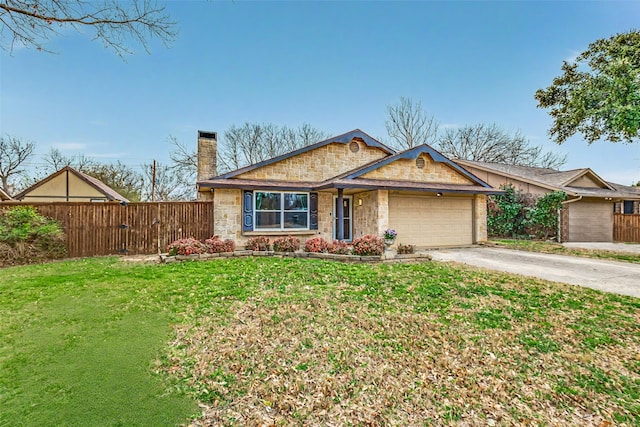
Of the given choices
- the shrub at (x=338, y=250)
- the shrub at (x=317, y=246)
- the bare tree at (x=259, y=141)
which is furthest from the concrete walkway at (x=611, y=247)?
the bare tree at (x=259, y=141)

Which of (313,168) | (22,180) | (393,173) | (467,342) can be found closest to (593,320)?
(467,342)

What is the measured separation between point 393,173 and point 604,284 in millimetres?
7625

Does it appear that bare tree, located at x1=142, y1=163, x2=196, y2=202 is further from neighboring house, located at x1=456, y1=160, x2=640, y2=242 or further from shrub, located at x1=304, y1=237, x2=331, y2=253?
neighboring house, located at x1=456, y1=160, x2=640, y2=242

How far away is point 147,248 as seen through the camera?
10945mm

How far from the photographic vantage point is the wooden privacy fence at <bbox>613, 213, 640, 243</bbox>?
17.2 metres

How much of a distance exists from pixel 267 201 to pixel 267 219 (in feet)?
2.37

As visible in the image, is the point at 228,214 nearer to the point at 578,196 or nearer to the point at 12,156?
the point at 578,196

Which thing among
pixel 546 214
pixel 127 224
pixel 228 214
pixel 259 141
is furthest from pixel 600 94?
pixel 259 141

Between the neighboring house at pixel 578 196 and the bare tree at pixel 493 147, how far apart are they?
12873 millimetres

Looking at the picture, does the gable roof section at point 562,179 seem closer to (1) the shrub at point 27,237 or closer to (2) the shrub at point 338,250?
(2) the shrub at point 338,250

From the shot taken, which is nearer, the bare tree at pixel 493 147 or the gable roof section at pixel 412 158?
the gable roof section at pixel 412 158

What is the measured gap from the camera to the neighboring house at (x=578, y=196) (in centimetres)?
1576

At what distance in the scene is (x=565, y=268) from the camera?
8.52 metres

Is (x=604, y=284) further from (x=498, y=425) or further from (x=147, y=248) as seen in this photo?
(x=147, y=248)
